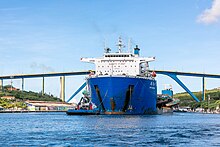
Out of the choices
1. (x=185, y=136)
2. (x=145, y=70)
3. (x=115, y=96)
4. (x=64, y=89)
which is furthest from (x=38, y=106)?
(x=185, y=136)

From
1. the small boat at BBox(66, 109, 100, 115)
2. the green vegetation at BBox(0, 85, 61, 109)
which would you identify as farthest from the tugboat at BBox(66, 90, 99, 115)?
the green vegetation at BBox(0, 85, 61, 109)

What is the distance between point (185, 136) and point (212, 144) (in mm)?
5967

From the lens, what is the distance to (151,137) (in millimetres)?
35562

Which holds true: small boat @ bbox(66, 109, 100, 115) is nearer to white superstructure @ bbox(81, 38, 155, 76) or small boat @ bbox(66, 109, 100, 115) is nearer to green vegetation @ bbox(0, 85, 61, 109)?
white superstructure @ bbox(81, 38, 155, 76)

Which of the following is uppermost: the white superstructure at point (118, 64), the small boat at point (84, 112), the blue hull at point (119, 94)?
the white superstructure at point (118, 64)

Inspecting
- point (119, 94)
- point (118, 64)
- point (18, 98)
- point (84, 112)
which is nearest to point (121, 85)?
point (119, 94)

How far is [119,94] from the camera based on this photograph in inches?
2805

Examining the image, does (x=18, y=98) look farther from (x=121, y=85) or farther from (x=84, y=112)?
(x=121, y=85)

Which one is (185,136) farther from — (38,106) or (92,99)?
(38,106)

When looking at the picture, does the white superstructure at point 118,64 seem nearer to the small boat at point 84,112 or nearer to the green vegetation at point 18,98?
the small boat at point 84,112

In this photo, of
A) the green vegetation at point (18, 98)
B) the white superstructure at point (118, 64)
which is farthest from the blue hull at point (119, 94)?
the green vegetation at point (18, 98)

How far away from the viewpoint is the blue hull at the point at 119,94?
71188mm

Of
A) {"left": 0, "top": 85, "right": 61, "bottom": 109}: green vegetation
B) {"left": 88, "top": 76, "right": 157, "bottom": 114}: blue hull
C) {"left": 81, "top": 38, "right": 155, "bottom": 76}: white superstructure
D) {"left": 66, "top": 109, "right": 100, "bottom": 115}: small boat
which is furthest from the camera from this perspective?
{"left": 0, "top": 85, "right": 61, "bottom": 109}: green vegetation

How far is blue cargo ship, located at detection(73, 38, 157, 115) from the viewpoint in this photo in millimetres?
71438
